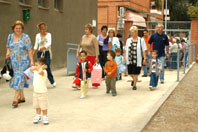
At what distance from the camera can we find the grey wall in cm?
1241

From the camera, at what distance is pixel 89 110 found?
7.74m

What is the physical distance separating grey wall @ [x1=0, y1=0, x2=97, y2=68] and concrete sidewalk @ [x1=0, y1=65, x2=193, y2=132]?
234cm

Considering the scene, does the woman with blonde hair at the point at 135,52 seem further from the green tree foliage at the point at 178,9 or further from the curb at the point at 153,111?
the green tree foliage at the point at 178,9

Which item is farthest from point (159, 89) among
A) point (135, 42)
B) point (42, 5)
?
point (42, 5)

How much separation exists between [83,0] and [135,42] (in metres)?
9.56

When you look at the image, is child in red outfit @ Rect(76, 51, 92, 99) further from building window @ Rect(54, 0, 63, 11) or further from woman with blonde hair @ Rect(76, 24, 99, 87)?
building window @ Rect(54, 0, 63, 11)

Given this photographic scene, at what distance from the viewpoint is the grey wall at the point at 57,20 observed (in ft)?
40.7

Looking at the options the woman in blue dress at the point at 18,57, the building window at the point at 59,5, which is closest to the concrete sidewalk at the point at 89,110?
the woman in blue dress at the point at 18,57

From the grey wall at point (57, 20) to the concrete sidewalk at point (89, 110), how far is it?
2.34 m

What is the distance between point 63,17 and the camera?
57.2 ft

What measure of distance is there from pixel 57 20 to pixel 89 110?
9.57m

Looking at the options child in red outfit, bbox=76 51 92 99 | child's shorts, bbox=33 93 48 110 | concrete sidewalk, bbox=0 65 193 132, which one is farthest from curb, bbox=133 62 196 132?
child in red outfit, bbox=76 51 92 99

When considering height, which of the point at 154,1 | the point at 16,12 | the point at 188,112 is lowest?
the point at 188,112

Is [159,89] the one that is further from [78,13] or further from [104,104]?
[78,13]
